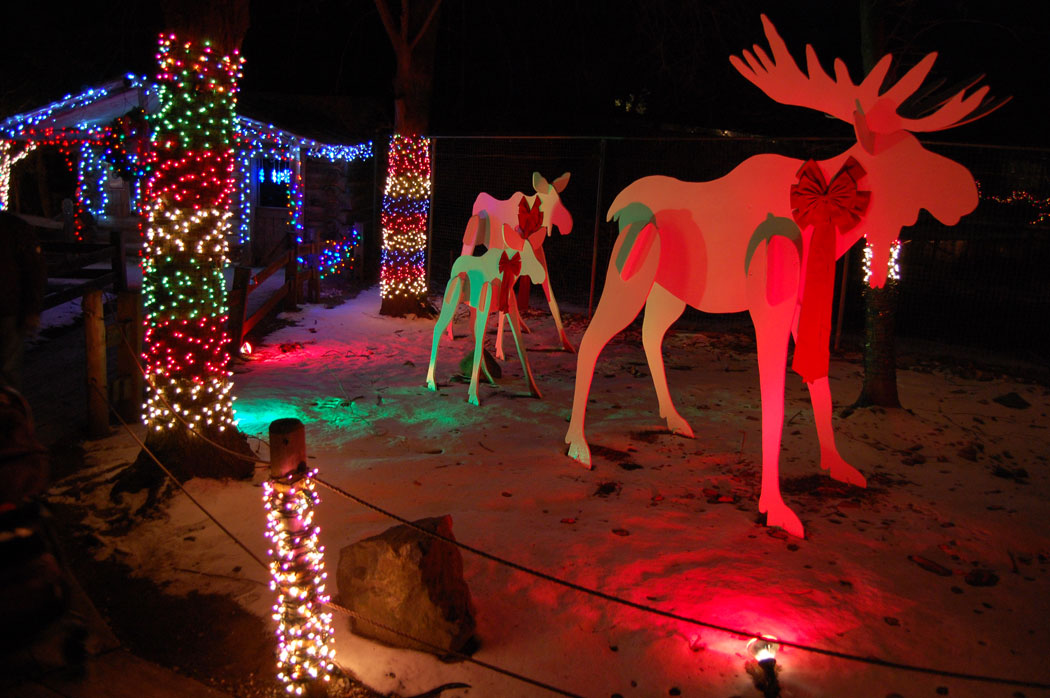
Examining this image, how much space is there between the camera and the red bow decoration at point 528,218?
24.2 feet

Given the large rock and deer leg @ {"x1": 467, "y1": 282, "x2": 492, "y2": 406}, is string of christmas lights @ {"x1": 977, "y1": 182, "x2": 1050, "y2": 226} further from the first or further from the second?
the large rock

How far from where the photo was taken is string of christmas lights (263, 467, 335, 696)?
311 cm

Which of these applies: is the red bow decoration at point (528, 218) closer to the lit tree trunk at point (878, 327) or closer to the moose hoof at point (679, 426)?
the moose hoof at point (679, 426)

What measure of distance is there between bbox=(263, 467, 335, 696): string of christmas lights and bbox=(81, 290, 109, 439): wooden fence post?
392 centimetres

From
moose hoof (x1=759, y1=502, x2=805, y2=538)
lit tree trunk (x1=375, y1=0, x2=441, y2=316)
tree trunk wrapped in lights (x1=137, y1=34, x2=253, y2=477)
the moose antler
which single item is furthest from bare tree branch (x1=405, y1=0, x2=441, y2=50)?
moose hoof (x1=759, y1=502, x2=805, y2=538)

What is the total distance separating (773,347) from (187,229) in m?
4.26

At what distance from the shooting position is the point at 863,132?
4559mm

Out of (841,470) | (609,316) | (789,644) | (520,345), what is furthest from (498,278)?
(789,644)

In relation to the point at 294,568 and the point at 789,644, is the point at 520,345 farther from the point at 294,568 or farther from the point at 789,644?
the point at 789,644

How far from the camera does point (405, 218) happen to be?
12.4 meters

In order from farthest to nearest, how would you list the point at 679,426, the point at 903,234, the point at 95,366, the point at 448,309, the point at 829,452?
the point at 903,234 → the point at 448,309 → the point at 679,426 → the point at 95,366 → the point at 829,452

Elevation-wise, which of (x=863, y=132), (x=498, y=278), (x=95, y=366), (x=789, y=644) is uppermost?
(x=863, y=132)

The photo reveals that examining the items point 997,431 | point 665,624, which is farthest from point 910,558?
point 997,431

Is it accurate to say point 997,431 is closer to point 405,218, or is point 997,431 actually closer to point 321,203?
point 405,218
